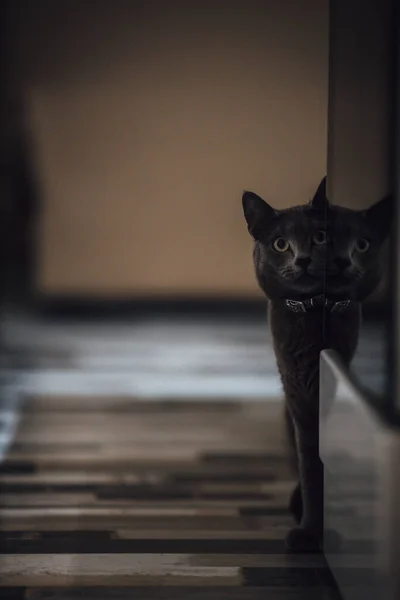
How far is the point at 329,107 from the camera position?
48.8 inches

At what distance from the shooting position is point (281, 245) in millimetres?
1267

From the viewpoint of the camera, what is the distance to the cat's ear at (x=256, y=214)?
127cm

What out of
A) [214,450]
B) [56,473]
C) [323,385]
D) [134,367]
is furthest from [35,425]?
[323,385]

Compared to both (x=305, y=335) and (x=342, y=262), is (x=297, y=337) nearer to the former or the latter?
(x=305, y=335)

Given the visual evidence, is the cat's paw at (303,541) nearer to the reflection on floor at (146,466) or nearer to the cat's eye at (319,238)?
the reflection on floor at (146,466)

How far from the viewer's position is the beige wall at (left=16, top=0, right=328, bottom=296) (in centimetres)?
129

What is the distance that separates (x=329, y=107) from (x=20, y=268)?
614mm

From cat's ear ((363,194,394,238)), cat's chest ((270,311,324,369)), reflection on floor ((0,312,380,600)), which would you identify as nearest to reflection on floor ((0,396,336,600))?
reflection on floor ((0,312,380,600))

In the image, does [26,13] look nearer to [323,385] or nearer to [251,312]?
[251,312]

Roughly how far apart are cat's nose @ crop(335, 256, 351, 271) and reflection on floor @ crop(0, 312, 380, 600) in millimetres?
199

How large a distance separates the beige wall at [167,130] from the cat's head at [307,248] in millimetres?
25

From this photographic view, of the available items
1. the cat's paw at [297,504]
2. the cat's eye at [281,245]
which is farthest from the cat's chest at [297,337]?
the cat's paw at [297,504]

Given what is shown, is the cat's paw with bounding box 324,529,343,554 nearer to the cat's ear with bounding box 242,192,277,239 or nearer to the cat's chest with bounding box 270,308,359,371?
the cat's chest with bounding box 270,308,359,371

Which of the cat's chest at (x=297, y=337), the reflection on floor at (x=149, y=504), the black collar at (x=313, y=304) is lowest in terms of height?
the reflection on floor at (x=149, y=504)
